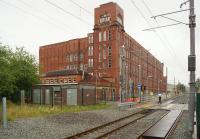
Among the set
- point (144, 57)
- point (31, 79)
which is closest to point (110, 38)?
point (144, 57)

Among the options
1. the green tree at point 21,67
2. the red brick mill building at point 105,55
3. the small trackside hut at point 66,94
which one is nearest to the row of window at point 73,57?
the red brick mill building at point 105,55

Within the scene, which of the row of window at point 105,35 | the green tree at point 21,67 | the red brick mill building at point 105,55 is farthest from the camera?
the row of window at point 105,35

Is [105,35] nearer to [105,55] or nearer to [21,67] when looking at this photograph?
[105,55]

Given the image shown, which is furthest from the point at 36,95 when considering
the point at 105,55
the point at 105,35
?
the point at 105,35

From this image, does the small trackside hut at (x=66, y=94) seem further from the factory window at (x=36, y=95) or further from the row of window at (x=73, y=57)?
the row of window at (x=73, y=57)

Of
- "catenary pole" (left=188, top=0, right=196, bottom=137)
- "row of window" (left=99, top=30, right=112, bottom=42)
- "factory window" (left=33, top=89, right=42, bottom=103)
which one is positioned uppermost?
"row of window" (left=99, top=30, right=112, bottom=42)

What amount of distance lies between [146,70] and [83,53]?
30.1 m

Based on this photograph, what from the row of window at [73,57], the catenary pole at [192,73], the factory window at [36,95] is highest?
the row of window at [73,57]

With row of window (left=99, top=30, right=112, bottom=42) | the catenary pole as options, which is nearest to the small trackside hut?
the catenary pole

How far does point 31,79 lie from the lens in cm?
3994

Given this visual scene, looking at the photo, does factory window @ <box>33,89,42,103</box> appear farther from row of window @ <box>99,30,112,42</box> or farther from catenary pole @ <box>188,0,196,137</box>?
row of window @ <box>99,30,112,42</box>

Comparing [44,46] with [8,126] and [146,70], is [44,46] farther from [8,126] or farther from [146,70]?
[8,126]

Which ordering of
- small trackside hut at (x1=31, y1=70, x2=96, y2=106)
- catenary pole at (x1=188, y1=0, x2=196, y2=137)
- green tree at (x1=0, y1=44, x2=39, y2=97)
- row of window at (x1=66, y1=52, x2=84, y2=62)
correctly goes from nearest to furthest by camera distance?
catenary pole at (x1=188, y1=0, x2=196, y2=137), small trackside hut at (x1=31, y1=70, x2=96, y2=106), green tree at (x1=0, y1=44, x2=39, y2=97), row of window at (x1=66, y1=52, x2=84, y2=62)

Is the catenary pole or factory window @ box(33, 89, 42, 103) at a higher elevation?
the catenary pole
